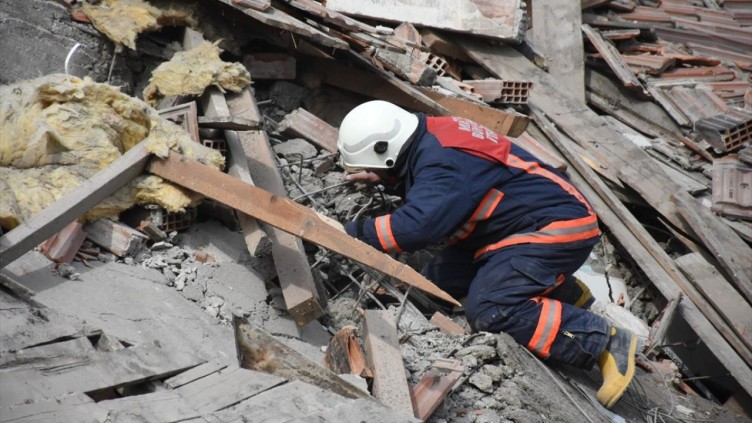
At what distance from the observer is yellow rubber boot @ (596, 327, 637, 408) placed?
16.5 feet

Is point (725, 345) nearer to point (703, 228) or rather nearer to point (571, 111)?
point (703, 228)

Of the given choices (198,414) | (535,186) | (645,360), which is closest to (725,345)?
(645,360)

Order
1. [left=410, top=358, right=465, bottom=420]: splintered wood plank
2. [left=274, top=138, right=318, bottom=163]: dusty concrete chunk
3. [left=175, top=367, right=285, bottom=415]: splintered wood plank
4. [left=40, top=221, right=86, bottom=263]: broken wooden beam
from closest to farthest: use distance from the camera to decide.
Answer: [left=175, top=367, right=285, bottom=415]: splintered wood plank, [left=410, top=358, right=465, bottom=420]: splintered wood plank, [left=40, top=221, right=86, bottom=263]: broken wooden beam, [left=274, top=138, right=318, bottom=163]: dusty concrete chunk

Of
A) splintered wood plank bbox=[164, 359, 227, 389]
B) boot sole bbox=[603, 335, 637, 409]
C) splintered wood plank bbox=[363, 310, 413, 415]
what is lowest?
boot sole bbox=[603, 335, 637, 409]

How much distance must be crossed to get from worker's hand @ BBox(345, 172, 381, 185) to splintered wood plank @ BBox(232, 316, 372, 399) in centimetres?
215

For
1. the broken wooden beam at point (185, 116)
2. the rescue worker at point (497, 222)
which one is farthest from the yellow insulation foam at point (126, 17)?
the rescue worker at point (497, 222)

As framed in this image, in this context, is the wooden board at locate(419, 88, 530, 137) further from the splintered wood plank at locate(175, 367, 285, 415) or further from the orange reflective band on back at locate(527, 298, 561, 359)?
the splintered wood plank at locate(175, 367, 285, 415)

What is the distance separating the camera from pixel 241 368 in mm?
3520

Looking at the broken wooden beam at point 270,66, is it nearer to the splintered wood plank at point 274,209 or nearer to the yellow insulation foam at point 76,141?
the yellow insulation foam at point 76,141

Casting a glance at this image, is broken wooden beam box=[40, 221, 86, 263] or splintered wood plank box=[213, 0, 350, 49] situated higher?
splintered wood plank box=[213, 0, 350, 49]

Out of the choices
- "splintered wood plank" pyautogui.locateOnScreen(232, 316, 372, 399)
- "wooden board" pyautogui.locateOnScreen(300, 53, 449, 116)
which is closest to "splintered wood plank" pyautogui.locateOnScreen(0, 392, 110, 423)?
"splintered wood plank" pyautogui.locateOnScreen(232, 316, 372, 399)

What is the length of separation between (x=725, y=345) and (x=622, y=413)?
1338 mm

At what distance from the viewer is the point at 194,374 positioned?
11.2 ft

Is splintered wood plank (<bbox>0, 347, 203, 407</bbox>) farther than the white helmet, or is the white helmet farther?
the white helmet
